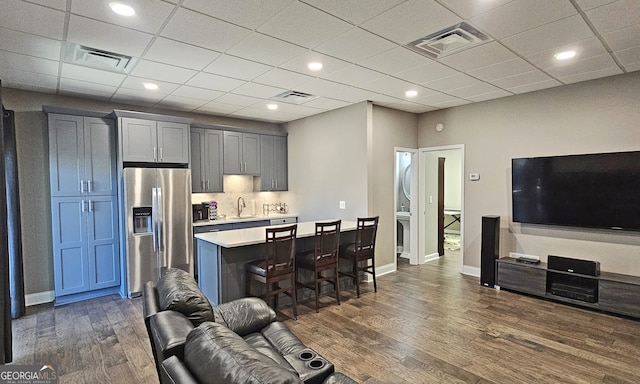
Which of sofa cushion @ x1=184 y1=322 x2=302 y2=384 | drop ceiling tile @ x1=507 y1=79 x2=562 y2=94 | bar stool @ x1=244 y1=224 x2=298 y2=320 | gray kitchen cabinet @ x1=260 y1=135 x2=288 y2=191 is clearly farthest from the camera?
gray kitchen cabinet @ x1=260 y1=135 x2=288 y2=191

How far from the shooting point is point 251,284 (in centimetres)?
401

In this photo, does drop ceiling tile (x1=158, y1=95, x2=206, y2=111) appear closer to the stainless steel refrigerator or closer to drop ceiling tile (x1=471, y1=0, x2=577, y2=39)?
the stainless steel refrigerator

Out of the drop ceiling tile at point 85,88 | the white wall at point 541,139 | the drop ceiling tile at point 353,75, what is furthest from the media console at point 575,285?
the drop ceiling tile at point 85,88

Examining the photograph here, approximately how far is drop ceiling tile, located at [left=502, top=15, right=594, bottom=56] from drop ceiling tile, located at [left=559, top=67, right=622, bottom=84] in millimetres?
1228

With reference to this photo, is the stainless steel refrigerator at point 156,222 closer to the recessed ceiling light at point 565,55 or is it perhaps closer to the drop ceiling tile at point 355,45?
the drop ceiling tile at point 355,45

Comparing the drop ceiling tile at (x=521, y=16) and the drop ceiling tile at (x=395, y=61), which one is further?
the drop ceiling tile at (x=395, y=61)

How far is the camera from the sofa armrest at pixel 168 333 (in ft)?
Answer: 5.08

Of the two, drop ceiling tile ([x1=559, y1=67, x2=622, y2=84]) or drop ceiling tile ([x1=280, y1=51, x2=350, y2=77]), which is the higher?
drop ceiling tile ([x1=280, y1=51, x2=350, y2=77])

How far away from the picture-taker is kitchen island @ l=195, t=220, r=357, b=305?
12.3 feet

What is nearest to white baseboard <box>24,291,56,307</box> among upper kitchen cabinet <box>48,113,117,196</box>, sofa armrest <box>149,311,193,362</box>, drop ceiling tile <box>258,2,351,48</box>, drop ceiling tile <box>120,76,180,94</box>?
upper kitchen cabinet <box>48,113,117,196</box>

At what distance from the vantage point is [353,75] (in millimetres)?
3881

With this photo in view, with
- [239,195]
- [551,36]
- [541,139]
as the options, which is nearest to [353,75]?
[551,36]

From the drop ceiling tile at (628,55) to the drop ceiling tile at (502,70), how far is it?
2.36ft

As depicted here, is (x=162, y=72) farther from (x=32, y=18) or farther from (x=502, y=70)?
(x=502, y=70)
